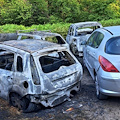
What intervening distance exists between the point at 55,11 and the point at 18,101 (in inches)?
824

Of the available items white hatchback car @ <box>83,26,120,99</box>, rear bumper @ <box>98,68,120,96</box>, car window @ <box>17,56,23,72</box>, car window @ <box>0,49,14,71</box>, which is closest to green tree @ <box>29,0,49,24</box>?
car window @ <box>0,49,14,71</box>

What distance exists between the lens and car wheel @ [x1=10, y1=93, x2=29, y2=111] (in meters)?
4.41

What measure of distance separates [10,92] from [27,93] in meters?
0.59

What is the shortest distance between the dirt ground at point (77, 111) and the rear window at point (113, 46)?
1.24 meters

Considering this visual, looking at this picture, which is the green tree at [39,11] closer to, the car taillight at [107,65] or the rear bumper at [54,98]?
the rear bumper at [54,98]

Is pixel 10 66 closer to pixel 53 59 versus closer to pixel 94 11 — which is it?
pixel 53 59

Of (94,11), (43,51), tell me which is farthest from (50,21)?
(43,51)

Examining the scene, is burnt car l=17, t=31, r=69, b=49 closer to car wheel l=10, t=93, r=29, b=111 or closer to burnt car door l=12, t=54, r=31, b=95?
burnt car door l=12, t=54, r=31, b=95

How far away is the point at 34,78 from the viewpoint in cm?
422

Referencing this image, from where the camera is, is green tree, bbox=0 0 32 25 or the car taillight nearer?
the car taillight

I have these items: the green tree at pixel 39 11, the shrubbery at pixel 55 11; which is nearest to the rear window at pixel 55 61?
the shrubbery at pixel 55 11

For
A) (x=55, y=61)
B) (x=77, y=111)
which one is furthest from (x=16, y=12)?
(x=77, y=111)

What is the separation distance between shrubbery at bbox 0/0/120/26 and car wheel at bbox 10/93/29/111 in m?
18.2

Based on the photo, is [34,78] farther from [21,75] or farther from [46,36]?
[46,36]
